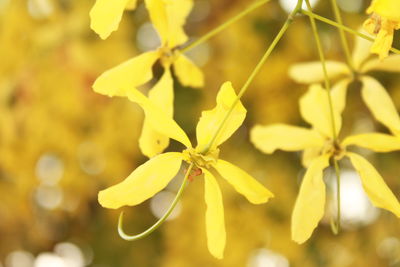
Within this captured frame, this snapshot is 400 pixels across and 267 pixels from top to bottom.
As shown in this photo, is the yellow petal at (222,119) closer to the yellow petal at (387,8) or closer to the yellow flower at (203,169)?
the yellow flower at (203,169)

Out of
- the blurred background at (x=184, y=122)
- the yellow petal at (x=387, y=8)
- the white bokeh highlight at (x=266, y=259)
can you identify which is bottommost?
the white bokeh highlight at (x=266, y=259)

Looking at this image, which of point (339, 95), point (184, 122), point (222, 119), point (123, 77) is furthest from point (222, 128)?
point (184, 122)

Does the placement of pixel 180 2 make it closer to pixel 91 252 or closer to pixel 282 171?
pixel 282 171

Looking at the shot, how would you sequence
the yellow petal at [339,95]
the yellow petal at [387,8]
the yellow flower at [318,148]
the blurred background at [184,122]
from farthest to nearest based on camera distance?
the blurred background at [184,122] → the yellow petal at [339,95] → the yellow flower at [318,148] → the yellow petal at [387,8]

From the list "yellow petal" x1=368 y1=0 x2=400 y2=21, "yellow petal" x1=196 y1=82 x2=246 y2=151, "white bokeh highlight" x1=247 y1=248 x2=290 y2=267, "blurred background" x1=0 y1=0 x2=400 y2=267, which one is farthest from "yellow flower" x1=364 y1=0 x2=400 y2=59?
"white bokeh highlight" x1=247 y1=248 x2=290 y2=267

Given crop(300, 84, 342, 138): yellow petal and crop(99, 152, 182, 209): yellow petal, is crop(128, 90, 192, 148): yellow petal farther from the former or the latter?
crop(300, 84, 342, 138): yellow petal

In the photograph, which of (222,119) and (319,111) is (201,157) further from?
(319,111)

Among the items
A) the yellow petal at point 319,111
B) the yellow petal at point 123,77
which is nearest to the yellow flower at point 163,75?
the yellow petal at point 123,77
